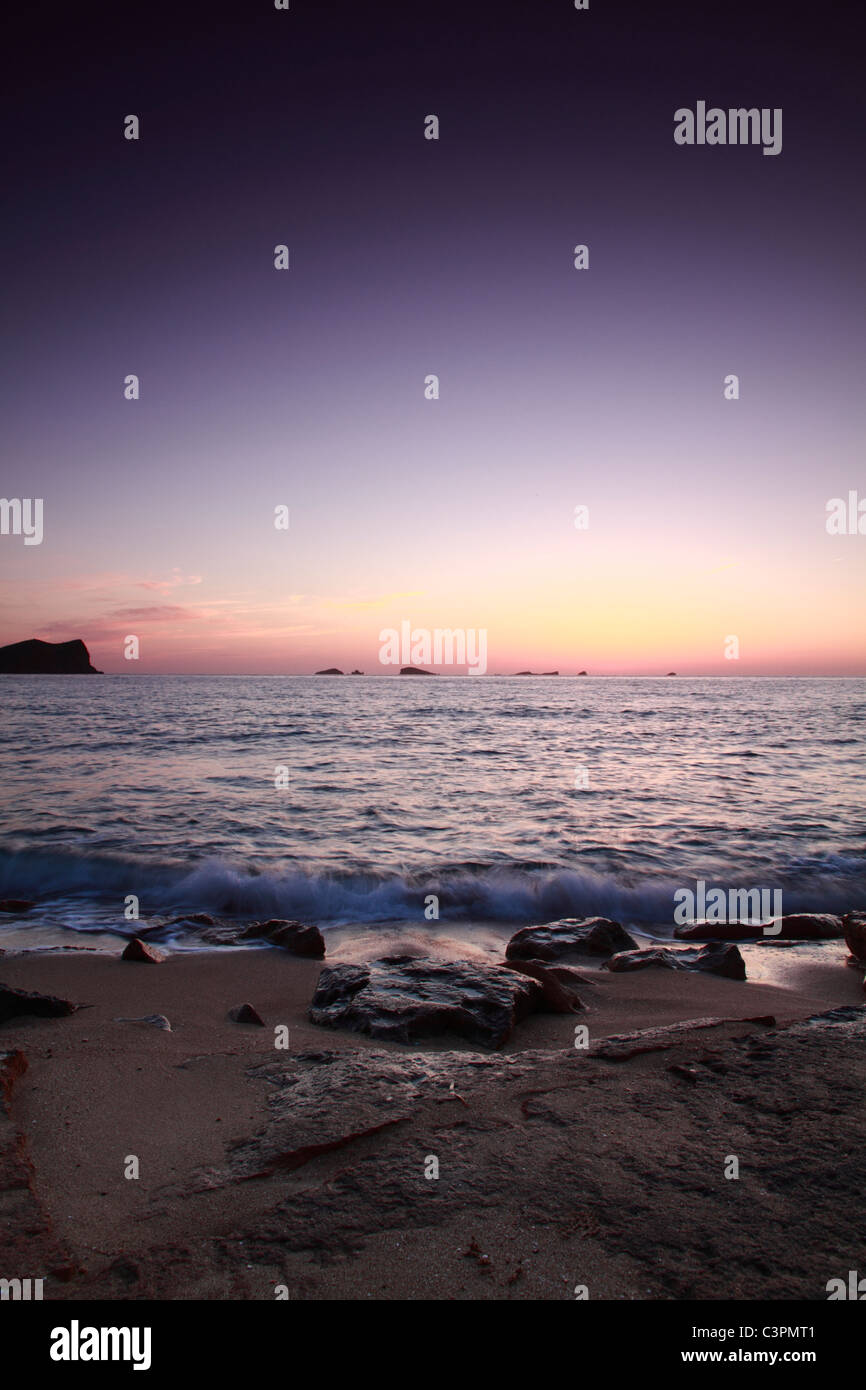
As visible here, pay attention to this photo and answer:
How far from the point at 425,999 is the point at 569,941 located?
282 cm

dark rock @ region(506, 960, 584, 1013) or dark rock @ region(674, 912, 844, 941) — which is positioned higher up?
dark rock @ region(506, 960, 584, 1013)

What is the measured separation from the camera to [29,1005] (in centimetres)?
499

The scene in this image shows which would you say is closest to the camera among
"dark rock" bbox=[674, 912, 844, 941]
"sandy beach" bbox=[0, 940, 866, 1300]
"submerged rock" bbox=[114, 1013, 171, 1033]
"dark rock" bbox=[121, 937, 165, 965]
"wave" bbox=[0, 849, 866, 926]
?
"sandy beach" bbox=[0, 940, 866, 1300]

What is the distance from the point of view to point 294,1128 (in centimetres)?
342

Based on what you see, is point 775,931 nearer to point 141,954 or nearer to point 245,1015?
point 245,1015

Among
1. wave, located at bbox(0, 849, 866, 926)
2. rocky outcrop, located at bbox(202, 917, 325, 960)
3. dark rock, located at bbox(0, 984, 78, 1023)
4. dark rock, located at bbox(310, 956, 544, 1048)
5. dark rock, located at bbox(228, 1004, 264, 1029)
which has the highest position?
dark rock, located at bbox(0, 984, 78, 1023)

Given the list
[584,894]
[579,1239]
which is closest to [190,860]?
[584,894]

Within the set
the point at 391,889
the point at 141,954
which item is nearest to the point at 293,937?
the point at 141,954

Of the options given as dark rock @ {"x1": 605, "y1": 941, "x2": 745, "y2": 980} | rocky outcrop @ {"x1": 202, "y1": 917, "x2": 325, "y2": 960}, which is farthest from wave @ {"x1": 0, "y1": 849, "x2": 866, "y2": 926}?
dark rock @ {"x1": 605, "y1": 941, "x2": 745, "y2": 980}

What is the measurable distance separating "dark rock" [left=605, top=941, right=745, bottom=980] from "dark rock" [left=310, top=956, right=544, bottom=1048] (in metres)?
1.71

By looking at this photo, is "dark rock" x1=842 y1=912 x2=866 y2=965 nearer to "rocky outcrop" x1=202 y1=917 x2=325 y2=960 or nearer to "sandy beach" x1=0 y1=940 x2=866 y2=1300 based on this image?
"sandy beach" x1=0 y1=940 x2=866 y2=1300

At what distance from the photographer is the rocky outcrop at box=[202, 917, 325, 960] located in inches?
293

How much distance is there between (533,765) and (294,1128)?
62.3 feet
